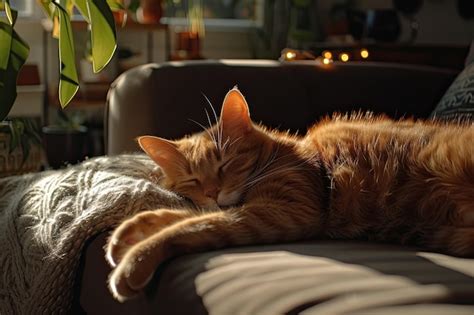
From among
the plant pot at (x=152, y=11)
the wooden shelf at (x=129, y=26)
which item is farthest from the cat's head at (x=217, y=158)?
the plant pot at (x=152, y=11)

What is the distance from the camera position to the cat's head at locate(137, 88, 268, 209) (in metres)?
1.40

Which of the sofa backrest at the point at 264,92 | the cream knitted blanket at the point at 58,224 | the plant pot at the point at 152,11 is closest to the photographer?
the cream knitted blanket at the point at 58,224

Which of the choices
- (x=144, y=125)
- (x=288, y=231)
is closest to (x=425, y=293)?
(x=288, y=231)

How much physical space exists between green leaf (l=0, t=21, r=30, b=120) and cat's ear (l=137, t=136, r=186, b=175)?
25cm

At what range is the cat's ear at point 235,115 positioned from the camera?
56.1 inches

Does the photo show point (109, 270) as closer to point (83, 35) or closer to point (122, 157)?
point (122, 157)

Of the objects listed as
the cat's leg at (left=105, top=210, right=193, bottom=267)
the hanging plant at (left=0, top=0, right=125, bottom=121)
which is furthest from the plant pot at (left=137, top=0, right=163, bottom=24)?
the cat's leg at (left=105, top=210, right=193, bottom=267)

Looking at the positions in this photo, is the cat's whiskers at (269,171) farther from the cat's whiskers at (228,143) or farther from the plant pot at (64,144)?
the plant pot at (64,144)

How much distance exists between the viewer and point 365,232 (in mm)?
1312

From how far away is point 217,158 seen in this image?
4.71ft

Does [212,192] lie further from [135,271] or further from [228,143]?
[135,271]

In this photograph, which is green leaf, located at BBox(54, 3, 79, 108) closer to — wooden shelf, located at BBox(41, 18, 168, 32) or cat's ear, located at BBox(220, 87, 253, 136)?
cat's ear, located at BBox(220, 87, 253, 136)

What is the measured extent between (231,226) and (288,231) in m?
0.10

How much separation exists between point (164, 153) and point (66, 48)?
10.6 inches
